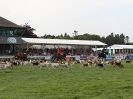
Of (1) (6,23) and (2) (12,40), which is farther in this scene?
(1) (6,23)

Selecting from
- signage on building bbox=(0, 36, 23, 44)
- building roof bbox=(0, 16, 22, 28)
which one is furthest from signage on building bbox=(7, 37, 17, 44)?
building roof bbox=(0, 16, 22, 28)

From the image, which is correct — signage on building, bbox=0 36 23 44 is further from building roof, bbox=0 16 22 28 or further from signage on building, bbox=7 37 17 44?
building roof, bbox=0 16 22 28

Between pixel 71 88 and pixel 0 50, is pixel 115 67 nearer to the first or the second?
pixel 71 88

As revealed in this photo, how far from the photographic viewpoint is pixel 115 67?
32.3 metres

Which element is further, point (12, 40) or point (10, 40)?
point (12, 40)

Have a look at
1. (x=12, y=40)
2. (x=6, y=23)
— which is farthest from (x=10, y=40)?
(x=6, y=23)

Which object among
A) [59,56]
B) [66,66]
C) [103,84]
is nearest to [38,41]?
[59,56]

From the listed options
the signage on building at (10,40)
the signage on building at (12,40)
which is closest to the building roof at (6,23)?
the signage on building at (10,40)

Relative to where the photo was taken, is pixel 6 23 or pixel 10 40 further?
pixel 6 23

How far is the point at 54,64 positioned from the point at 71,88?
15.2 meters

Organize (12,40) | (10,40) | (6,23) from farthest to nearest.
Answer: (6,23), (12,40), (10,40)

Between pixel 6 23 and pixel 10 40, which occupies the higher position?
pixel 6 23

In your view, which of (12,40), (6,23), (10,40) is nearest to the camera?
(10,40)

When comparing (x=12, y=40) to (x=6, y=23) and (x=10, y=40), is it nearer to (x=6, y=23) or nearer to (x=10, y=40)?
(x=10, y=40)
